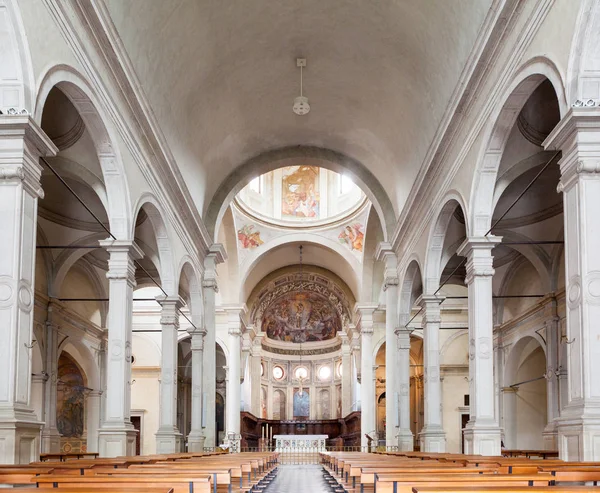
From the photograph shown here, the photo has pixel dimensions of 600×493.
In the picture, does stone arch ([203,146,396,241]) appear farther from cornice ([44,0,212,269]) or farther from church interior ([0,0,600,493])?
cornice ([44,0,212,269])

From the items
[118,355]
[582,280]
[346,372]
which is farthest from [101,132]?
[346,372]

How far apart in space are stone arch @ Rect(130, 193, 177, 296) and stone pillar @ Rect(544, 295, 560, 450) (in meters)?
9.57

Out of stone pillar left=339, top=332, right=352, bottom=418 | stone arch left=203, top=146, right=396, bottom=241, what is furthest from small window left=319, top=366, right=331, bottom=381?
stone arch left=203, top=146, right=396, bottom=241

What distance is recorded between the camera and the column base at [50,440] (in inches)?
851

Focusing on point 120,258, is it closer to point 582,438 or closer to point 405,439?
point 582,438

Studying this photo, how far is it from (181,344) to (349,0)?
23.3 m

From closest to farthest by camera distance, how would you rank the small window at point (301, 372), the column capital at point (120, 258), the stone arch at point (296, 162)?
the column capital at point (120, 258)
the stone arch at point (296, 162)
the small window at point (301, 372)

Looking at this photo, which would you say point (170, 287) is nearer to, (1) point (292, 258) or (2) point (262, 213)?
(2) point (262, 213)

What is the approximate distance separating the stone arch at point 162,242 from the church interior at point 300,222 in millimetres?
52

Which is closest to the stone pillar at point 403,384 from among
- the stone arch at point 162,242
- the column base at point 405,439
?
the column base at point 405,439

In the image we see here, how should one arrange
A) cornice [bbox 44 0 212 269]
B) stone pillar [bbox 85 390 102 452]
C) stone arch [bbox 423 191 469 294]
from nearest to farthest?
cornice [bbox 44 0 212 269] → stone arch [bbox 423 191 469 294] → stone pillar [bbox 85 390 102 452]

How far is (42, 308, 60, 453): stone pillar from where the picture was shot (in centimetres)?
2150

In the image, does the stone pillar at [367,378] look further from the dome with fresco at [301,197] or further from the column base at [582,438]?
the column base at [582,438]

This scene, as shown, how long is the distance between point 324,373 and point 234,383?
43.5 feet
